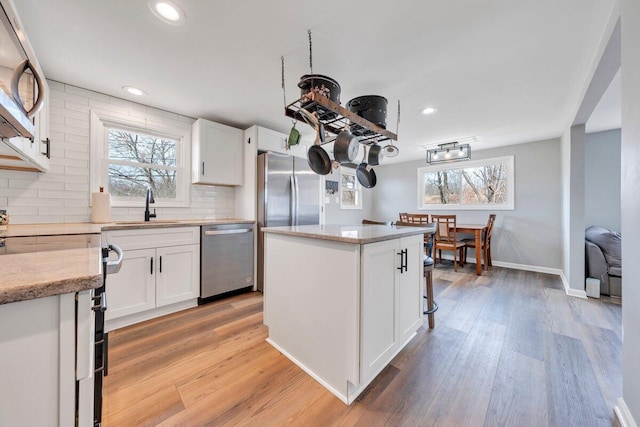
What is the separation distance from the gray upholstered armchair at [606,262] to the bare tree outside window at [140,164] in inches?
200

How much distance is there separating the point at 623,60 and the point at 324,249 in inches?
70.2

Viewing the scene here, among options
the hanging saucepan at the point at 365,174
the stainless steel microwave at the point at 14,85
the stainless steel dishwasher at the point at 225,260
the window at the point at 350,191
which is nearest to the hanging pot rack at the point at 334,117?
the hanging saucepan at the point at 365,174

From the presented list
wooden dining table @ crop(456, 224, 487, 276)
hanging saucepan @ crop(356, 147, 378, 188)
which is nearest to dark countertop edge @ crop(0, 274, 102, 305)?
hanging saucepan @ crop(356, 147, 378, 188)

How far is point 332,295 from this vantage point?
146 centimetres

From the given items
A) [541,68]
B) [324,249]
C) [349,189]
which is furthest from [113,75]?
[349,189]

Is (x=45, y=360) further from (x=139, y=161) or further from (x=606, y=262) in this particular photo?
(x=606, y=262)

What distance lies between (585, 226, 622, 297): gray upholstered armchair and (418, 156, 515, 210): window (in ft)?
4.77

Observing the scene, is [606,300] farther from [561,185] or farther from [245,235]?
[245,235]

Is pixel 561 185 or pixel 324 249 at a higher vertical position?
pixel 561 185

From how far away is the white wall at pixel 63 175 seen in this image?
2.08 meters

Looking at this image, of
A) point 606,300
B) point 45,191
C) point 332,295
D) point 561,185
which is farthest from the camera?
point 561,185

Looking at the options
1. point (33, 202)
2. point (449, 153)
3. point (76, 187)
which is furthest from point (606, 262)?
point (33, 202)

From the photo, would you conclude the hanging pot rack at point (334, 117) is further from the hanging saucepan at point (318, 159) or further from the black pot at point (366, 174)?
the black pot at point (366, 174)

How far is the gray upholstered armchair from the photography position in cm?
280
